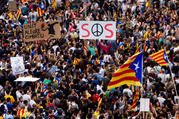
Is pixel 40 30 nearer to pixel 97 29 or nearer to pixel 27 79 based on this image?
pixel 97 29

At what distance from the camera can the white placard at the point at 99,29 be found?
16609 mm

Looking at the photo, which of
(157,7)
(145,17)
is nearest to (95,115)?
(145,17)

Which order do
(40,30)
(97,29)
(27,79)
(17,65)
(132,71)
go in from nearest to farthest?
Result: (132,71)
(27,79)
(17,65)
(97,29)
(40,30)

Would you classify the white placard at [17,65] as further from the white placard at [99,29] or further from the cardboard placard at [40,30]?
the white placard at [99,29]

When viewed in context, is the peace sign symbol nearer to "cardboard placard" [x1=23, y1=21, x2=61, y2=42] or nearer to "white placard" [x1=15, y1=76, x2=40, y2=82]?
"cardboard placard" [x1=23, y1=21, x2=61, y2=42]

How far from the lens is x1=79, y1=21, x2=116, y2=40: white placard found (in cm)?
1661

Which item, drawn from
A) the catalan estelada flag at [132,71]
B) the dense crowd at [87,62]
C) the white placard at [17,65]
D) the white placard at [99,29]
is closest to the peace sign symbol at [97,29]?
the white placard at [99,29]

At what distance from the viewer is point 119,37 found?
66.7ft

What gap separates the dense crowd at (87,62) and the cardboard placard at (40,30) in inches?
37.7

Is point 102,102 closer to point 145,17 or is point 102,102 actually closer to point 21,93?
point 21,93

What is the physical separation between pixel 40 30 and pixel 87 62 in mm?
2637

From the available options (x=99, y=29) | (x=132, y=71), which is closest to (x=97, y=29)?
(x=99, y=29)

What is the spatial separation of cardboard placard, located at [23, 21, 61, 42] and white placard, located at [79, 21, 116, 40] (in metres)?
1.64

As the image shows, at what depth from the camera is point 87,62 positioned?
17125 millimetres
